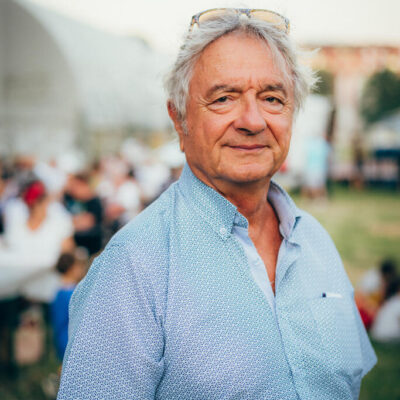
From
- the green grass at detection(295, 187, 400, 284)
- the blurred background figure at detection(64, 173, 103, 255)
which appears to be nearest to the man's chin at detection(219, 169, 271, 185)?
the blurred background figure at detection(64, 173, 103, 255)

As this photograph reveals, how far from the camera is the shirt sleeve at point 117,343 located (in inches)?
46.0

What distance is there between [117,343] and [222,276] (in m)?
0.35

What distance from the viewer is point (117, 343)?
1176mm

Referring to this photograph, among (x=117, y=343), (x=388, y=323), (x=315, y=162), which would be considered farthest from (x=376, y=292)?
(x=315, y=162)

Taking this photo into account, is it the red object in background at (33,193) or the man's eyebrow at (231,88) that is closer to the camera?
the man's eyebrow at (231,88)

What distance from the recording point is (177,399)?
47.8 inches

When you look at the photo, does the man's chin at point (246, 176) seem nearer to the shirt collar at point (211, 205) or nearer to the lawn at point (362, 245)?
the shirt collar at point (211, 205)

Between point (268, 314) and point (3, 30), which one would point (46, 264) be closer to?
point (268, 314)

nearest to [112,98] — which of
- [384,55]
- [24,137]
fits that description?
[24,137]

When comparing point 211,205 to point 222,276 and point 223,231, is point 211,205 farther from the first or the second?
point 222,276

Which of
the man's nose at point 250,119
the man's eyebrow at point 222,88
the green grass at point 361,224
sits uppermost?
the man's eyebrow at point 222,88

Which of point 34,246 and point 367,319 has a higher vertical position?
point 34,246

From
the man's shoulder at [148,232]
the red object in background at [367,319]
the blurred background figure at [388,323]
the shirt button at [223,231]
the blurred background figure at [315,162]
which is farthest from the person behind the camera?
the blurred background figure at [315,162]

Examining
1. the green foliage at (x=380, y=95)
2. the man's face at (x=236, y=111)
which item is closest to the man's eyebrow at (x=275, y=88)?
the man's face at (x=236, y=111)
